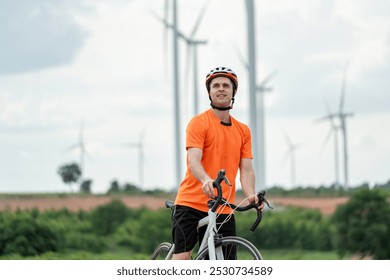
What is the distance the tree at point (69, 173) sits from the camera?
229 feet

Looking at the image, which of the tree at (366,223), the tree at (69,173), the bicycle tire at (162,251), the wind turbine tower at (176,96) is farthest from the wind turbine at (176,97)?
the tree at (69,173)

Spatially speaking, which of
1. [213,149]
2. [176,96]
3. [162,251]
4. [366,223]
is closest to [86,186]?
[176,96]

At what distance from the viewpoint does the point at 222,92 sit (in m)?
6.49

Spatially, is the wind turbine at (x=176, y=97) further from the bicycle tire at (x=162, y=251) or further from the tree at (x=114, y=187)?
the tree at (x=114, y=187)

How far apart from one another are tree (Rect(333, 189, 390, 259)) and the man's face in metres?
17.2

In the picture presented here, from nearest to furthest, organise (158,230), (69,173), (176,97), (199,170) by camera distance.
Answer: (199,170), (158,230), (176,97), (69,173)

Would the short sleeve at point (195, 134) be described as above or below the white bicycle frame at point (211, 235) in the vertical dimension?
above

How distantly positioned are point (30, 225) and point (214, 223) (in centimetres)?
1450

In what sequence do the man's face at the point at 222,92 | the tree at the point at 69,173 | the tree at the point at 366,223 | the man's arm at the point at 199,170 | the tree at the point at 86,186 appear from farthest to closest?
the tree at the point at 69,173, the tree at the point at 86,186, the tree at the point at 366,223, the man's face at the point at 222,92, the man's arm at the point at 199,170

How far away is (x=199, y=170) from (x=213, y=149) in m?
0.23

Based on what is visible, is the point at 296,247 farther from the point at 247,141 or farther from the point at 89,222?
the point at 247,141

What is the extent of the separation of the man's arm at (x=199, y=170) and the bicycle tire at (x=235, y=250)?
1.33 ft

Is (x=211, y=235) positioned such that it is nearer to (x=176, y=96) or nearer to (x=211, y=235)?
(x=211, y=235)

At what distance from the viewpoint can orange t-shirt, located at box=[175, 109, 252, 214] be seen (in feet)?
20.9
